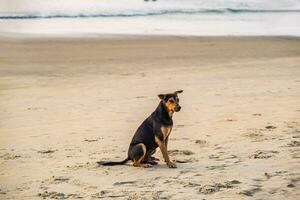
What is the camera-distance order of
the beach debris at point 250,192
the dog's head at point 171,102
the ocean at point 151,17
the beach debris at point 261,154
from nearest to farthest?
the beach debris at point 250,192 < the dog's head at point 171,102 < the beach debris at point 261,154 < the ocean at point 151,17

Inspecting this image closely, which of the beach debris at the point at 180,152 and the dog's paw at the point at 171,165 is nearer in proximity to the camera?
the dog's paw at the point at 171,165

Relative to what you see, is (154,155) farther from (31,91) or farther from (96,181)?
(31,91)

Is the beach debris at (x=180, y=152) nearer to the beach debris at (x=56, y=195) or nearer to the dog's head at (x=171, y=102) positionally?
the dog's head at (x=171, y=102)

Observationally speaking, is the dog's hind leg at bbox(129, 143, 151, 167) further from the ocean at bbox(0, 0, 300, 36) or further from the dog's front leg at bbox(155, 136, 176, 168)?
the ocean at bbox(0, 0, 300, 36)

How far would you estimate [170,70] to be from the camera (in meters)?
15.9

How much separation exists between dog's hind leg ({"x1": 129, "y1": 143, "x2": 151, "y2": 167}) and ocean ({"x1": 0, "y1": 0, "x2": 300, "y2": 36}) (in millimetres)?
18566

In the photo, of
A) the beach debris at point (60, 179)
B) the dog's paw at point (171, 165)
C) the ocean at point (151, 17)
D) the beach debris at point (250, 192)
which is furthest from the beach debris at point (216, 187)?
the ocean at point (151, 17)

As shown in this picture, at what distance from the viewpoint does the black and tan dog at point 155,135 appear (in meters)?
7.07

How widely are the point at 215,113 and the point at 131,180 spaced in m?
3.96

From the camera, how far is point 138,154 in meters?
7.11

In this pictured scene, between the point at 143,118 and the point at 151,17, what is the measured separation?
77.2 ft

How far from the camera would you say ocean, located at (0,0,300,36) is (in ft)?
88.7

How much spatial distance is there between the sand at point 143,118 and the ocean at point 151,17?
7184 millimetres

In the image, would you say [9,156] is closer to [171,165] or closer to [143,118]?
[171,165]
